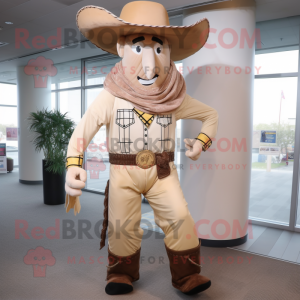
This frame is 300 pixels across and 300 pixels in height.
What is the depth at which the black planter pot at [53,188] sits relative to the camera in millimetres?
4562

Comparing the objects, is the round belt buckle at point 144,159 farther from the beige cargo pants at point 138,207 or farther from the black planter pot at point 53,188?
the black planter pot at point 53,188

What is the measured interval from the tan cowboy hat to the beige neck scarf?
22 cm

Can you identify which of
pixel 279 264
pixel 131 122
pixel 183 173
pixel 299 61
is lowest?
pixel 279 264

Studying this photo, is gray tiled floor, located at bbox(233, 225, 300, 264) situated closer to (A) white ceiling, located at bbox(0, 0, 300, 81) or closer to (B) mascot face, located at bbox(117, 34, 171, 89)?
(B) mascot face, located at bbox(117, 34, 171, 89)

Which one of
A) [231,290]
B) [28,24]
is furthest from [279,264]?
[28,24]

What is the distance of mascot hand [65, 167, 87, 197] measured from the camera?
5.70 ft

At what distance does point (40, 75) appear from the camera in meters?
6.21

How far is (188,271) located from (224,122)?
1495 mm

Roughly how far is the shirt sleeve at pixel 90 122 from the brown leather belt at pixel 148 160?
0.74ft

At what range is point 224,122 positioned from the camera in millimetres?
2906

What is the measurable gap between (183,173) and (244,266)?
1024mm

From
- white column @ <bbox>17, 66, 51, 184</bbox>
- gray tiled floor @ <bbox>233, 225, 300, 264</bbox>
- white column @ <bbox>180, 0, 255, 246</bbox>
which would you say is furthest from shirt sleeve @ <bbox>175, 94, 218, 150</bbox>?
white column @ <bbox>17, 66, 51, 184</bbox>

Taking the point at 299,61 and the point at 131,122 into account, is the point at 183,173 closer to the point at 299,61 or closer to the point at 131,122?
the point at 131,122

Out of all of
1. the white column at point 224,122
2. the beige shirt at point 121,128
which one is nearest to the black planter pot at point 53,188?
the white column at point 224,122
